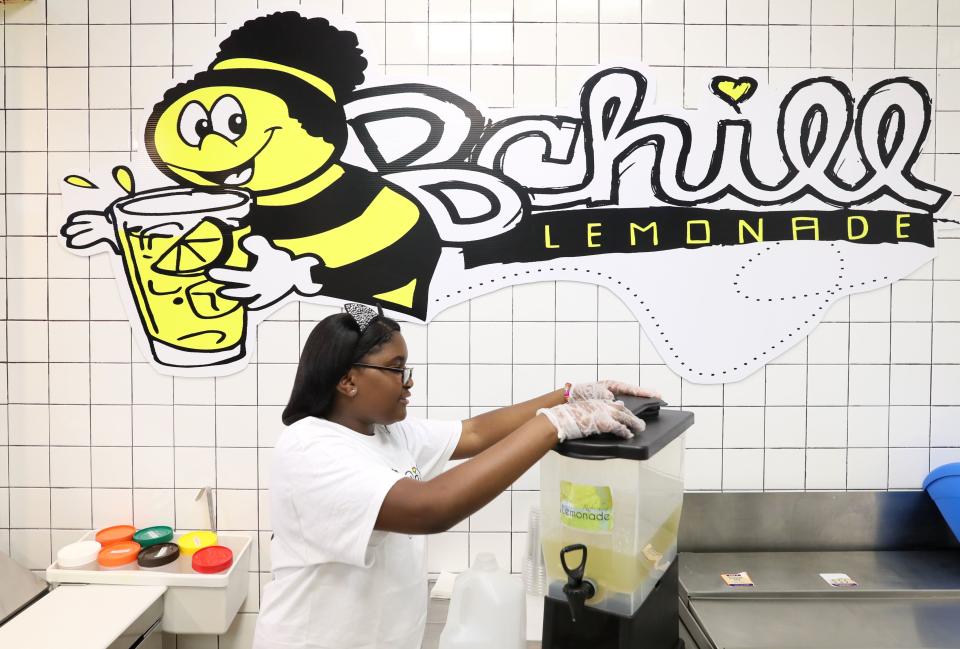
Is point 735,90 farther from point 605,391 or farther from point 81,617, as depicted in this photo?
point 81,617

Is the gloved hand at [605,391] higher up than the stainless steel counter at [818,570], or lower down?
higher up

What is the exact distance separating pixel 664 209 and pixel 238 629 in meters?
2.15

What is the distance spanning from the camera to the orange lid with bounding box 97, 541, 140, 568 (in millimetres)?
1976

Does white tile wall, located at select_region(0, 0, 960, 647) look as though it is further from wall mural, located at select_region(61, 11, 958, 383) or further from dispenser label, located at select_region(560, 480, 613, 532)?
dispenser label, located at select_region(560, 480, 613, 532)

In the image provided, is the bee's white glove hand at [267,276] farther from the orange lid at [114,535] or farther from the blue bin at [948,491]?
the blue bin at [948,491]

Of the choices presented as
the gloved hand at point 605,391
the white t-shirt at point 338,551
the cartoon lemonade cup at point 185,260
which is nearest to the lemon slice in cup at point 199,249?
the cartoon lemonade cup at point 185,260

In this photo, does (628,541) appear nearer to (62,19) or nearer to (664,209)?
(664,209)

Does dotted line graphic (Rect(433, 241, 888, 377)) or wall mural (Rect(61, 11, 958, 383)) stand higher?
wall mural (Rect(61, 11, 958, 383))

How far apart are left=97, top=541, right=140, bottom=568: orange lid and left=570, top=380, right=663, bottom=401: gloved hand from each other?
5.07 feet

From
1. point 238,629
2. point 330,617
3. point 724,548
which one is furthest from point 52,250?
point 724,548

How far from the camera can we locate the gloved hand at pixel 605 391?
1.62m

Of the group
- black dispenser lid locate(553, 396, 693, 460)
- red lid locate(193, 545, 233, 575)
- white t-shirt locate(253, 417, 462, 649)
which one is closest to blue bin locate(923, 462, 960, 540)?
black dispenser lid locate(553, 396, 693, 460)

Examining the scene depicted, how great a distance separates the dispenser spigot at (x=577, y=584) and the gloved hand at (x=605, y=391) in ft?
1.70

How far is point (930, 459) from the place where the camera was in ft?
7.16
